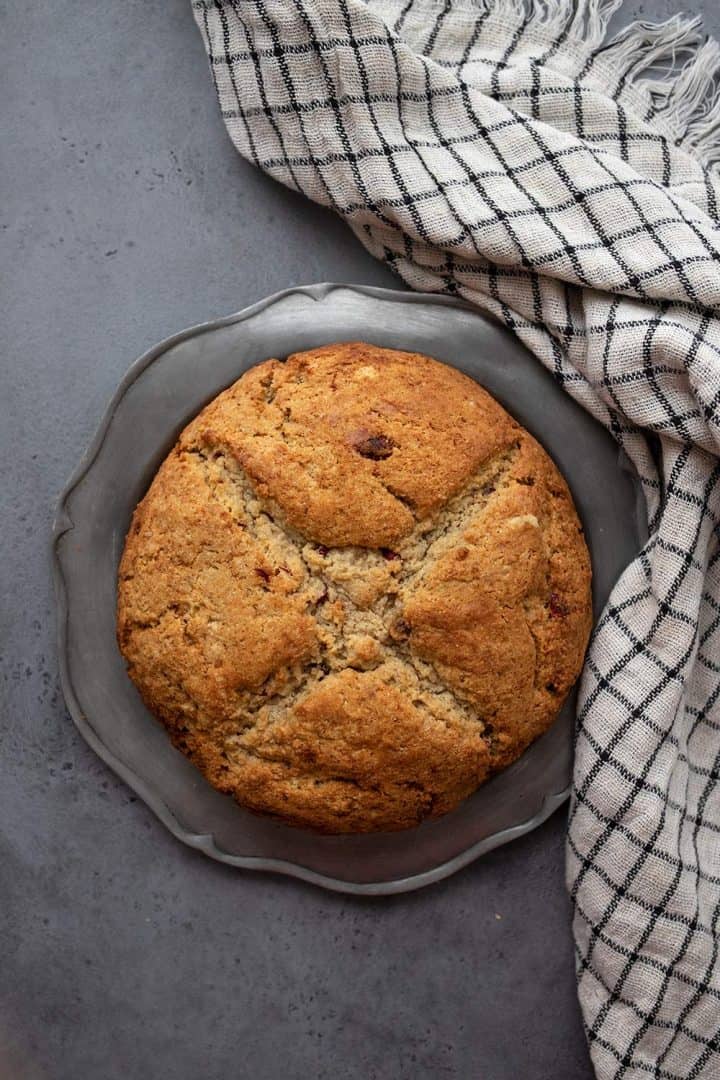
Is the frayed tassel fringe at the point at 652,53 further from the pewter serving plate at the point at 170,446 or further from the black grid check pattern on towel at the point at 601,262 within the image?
the pewter serving plate at the point at 170,446

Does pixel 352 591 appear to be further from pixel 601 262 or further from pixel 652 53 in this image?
pixel 652 53

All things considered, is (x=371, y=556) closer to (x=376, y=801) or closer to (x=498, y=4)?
(x=376, y=801)

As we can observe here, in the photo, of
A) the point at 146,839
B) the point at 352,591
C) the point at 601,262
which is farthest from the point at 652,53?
the point at 146,839

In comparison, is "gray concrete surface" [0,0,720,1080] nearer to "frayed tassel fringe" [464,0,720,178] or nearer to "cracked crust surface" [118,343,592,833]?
"cracked crust surface" [118,343,592,833]

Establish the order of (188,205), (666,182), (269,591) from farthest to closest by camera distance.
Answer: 1. (188,205)
2. (666,182)
3. (269,591)

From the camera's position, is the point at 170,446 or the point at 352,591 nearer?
the point at 352,591

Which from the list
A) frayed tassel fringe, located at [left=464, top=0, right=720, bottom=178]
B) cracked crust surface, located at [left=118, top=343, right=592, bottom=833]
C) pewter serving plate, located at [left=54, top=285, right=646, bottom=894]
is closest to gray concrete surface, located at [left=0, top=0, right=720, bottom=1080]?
pewter serving plate, located at [left=54, top=285, right=646, bottom=894]

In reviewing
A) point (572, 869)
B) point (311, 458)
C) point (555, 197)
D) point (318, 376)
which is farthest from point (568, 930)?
point (555, 197)
